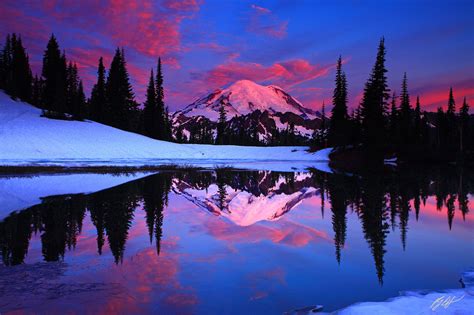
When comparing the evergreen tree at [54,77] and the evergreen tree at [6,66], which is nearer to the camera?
the evergreen tree at [54,77]

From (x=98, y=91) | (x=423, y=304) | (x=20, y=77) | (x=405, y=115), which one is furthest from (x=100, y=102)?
(x=423, y=304)

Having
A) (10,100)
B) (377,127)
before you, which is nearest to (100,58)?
(10,100)

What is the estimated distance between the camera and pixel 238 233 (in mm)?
9625

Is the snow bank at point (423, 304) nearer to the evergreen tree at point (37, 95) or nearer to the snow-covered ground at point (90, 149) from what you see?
the snow-covered ground at point (90, 149)

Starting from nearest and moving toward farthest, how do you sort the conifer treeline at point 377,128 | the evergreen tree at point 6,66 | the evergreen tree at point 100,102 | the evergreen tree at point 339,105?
the conifer treeline at point 377,128, the evergreen tree at point 339,105, the evergreen tree at point 100,102, the evergreen tree at point 6,66

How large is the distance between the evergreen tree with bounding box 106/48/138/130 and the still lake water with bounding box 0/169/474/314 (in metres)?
58.1

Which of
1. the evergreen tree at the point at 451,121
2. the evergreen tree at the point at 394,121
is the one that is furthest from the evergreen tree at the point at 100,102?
the evergreen tree at the point at 451,121

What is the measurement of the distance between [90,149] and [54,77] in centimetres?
3481

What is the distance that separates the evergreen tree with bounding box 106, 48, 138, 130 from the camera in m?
69.6

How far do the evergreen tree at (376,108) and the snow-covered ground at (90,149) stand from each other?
27.8 ft

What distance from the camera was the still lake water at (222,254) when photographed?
17.0 feet

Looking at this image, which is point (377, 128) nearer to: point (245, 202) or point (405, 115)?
point (405, 115)

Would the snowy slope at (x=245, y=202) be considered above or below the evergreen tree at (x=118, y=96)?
below
